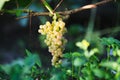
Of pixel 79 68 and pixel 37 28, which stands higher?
pixel 37 28

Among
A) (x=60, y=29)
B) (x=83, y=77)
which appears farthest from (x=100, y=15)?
(x=83, y=77)

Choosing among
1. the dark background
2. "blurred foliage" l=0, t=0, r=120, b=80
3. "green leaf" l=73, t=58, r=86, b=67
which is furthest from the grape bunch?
the dark background

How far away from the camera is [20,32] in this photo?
4.05 metres

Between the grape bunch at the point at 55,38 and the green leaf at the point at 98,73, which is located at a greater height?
the grape bunch at the point at 55,38

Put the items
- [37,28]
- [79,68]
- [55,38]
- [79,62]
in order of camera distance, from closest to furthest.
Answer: [79,62] < [79,68] < [55,38] < [37,28]

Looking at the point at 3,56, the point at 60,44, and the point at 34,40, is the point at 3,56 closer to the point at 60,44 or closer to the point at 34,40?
the point at 34,40

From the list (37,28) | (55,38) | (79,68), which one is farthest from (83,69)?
(37,28)

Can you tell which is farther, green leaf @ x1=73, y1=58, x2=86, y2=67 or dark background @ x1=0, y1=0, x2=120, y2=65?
dark background @ x1=0, y1=0, x2=120, y2=65

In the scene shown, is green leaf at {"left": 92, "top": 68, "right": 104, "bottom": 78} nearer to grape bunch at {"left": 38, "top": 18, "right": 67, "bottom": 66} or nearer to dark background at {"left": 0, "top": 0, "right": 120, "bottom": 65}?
grape bunch at {"left": 38, "top": 18, "right": 67, "bottom": 66}

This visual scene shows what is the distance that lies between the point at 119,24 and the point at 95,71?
2081 millimetres

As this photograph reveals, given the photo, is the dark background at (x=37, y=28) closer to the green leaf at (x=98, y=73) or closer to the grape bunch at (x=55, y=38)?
the grape bunch at (x=55, y=38)

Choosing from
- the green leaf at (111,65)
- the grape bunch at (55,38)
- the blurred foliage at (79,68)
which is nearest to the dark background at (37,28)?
the grape bunch at (55,38)

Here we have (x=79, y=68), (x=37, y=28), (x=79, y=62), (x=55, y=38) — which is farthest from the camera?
(x=37, y=28)

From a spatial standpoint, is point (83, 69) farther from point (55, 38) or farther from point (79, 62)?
point (55, 38)
